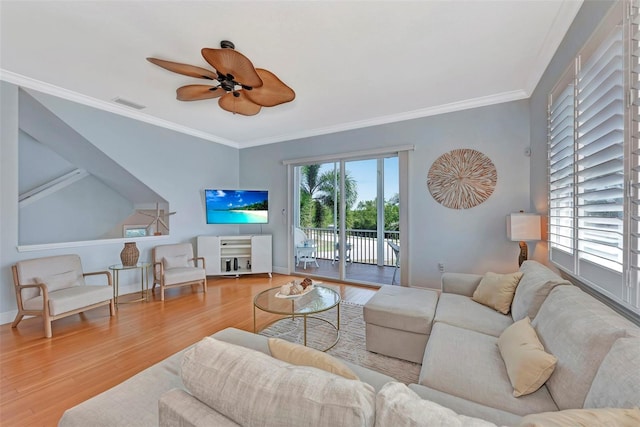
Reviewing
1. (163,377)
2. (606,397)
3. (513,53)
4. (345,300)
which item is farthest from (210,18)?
(345,300)

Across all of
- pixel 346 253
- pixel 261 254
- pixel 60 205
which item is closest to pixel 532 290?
pixel 346 253

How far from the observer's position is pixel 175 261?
4020 mm

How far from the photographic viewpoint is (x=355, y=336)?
2529 mm

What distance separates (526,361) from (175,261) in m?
4.27

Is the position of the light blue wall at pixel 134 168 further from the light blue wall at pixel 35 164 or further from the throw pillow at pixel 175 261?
the light blue wall at pixel 35 164

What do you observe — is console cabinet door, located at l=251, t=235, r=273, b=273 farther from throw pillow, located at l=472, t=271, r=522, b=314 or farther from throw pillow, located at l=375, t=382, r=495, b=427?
throw pillow, located at l=375, t=382, r=495, b=427

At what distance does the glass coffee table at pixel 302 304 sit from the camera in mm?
2188

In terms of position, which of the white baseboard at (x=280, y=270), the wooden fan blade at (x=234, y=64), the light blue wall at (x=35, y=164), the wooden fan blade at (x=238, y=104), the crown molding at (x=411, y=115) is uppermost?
the crown molding at (x=411, y=115)

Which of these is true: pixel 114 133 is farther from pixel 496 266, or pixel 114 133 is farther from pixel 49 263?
pixel 496 266

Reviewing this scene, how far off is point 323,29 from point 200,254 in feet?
13.0

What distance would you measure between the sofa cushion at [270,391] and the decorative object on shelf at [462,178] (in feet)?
11.3

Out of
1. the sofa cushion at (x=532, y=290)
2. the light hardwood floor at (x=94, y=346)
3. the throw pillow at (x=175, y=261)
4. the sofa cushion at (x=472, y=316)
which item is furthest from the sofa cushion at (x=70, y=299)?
the sofa cushion at (x=532, y=290)

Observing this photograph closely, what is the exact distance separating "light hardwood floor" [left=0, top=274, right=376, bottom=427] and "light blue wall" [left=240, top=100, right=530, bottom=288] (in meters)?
1.24

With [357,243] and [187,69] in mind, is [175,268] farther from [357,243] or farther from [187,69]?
[357,243]
